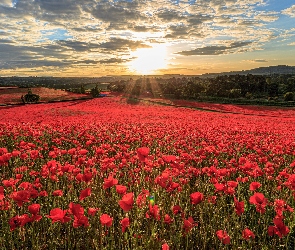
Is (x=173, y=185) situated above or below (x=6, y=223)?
above

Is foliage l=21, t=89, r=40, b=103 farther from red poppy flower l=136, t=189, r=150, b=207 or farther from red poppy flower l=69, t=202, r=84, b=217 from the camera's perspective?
red poppy flower l=69, t=202, r=84, b=217

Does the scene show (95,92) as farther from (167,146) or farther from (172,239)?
(172,239)

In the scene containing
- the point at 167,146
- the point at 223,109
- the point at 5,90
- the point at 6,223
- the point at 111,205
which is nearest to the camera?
the point at 6,223

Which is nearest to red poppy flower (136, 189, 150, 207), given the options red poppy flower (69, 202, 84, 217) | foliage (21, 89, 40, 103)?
red poppy flower (69, 202, 84, 217)

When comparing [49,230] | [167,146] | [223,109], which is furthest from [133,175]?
[223,109]

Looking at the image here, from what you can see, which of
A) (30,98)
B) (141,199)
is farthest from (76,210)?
(30,98)

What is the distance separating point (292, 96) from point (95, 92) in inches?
1867

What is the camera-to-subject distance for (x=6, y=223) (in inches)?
162

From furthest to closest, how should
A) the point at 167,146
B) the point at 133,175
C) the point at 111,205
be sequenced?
the point at 167,146 → the point at 133,175 → the point at 111,205

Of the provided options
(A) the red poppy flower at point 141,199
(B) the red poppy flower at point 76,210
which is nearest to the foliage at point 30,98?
(A) the red poppy flower at point 141,199

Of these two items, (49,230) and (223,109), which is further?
(223,109)

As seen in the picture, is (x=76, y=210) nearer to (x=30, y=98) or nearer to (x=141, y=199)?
(x=141, y=199)

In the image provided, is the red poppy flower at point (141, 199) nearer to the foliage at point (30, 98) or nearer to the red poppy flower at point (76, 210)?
the red poppy flower at point (76, 210)

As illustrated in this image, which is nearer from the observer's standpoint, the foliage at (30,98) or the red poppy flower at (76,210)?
the red poppy flower at (76,210)
